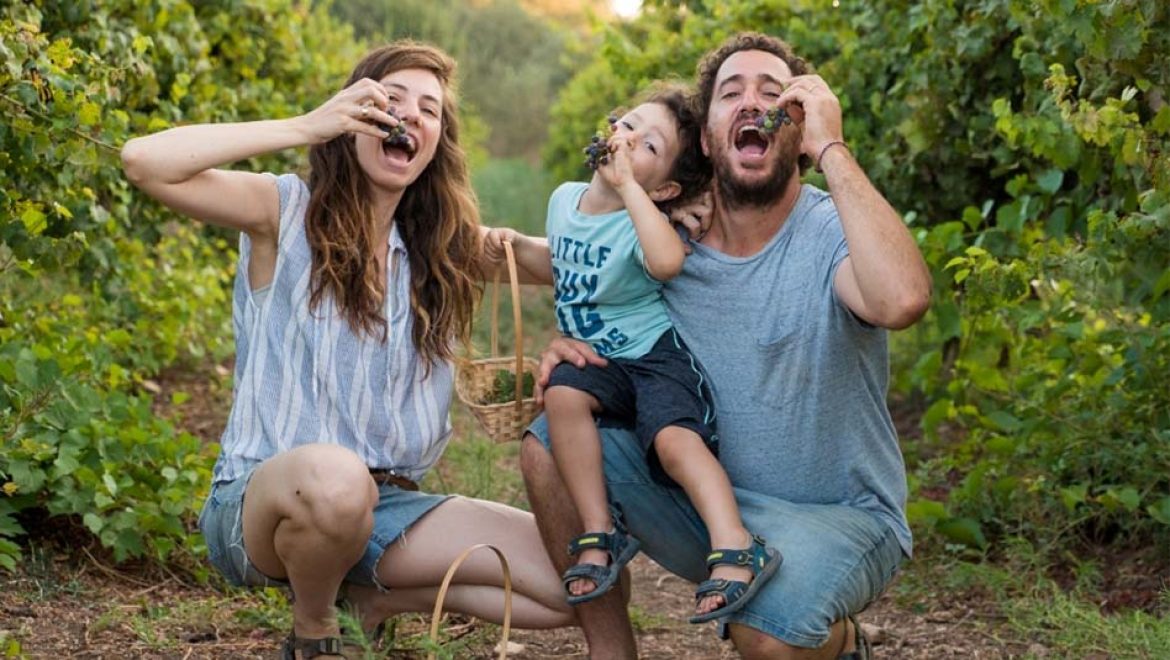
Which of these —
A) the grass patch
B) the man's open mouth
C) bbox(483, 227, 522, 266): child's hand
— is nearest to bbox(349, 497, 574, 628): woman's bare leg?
bbox(483, 227, 522, 266): child's hand

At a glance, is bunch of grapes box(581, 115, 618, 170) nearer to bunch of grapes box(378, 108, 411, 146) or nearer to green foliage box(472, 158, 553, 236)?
bunch of grapes box(378, 108, 411, 146)

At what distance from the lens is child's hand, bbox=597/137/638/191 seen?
346 cm

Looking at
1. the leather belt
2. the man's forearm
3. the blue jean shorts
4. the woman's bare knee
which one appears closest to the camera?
the man's forearm

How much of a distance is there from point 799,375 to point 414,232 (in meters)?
0.98

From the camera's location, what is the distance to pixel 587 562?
3.34m

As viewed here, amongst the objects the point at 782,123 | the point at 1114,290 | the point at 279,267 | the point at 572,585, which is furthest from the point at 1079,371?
the point at 279,267

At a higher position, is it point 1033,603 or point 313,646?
point 313,646

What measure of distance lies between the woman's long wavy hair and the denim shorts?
0.36 meters

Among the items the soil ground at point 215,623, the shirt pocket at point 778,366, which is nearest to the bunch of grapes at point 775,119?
the shirt pocket at point 778,366

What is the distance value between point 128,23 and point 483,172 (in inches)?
378

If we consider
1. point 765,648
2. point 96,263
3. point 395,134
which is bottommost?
point 765,648

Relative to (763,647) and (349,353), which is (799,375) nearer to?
(763,647)

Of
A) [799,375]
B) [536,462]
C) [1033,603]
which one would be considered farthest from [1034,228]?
[536,462]

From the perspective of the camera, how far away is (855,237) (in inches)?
124
